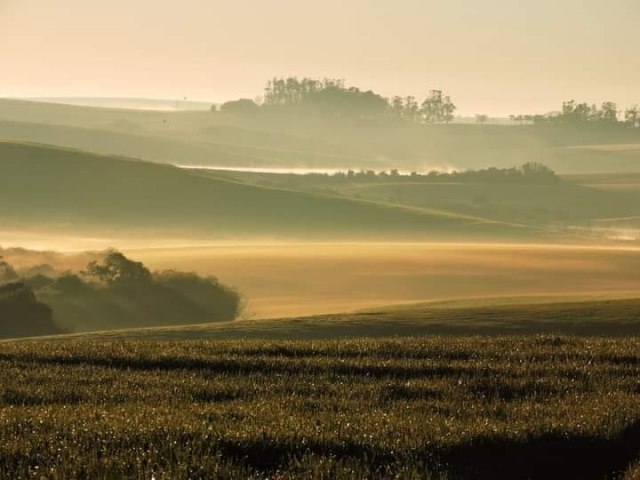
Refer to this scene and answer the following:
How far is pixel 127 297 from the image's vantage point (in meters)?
72.0

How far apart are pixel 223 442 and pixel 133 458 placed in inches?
52.0

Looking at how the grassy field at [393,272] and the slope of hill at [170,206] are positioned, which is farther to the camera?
the slope of hill at [170,206]

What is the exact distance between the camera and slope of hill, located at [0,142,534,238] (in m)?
162

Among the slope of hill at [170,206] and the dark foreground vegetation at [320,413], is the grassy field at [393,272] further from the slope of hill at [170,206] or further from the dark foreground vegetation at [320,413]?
the dark foreground vegetation at [320,413]

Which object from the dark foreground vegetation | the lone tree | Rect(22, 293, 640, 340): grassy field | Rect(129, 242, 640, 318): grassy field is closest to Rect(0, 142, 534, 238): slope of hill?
Rect(129, 242, 640, 318): grassy field

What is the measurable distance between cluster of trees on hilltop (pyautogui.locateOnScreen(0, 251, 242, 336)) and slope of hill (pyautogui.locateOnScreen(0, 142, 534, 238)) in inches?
3265

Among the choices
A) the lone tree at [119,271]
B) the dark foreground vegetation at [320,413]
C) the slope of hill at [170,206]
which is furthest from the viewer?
the slope of hill at [170,206]

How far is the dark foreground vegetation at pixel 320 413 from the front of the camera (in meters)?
13.8

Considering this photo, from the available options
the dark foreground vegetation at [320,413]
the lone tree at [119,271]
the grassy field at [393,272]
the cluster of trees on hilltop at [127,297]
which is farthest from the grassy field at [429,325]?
the lone tree at [119,271]

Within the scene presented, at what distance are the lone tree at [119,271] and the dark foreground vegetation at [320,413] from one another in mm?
48654

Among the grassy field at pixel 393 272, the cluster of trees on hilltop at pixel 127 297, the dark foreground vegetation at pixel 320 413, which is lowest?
the grassy field at pixel 393 272

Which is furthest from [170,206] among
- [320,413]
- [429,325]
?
[320,413]

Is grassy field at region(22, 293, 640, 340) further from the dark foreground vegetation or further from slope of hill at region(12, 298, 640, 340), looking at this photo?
the dark foreground vegetation

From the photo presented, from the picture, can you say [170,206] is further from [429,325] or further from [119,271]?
[429,325]
